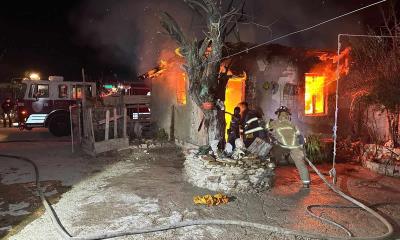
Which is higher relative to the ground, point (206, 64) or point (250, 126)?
point (206, 64)

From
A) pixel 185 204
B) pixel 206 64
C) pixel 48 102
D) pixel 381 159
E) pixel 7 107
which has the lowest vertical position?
pixel 185 204

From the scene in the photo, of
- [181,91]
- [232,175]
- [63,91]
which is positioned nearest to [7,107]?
[63,91]

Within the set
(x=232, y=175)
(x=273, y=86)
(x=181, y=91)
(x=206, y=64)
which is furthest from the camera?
(x=181, y=91)

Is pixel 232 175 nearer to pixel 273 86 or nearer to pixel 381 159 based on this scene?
pixel 381 159

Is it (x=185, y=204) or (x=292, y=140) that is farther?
(x=292, y=140)

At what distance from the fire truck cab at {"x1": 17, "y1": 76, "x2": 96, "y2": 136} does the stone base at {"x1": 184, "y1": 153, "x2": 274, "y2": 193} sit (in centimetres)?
1126

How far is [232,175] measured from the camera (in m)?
7.63

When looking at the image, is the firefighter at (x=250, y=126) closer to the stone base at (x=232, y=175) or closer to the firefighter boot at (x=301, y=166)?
the firefighter boot at (x=301, y=166)

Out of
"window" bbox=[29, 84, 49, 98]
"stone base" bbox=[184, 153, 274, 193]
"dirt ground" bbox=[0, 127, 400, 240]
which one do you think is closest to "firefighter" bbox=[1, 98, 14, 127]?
"window" bbox=[29, 84, 49, 98]

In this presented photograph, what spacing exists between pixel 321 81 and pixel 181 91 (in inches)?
209

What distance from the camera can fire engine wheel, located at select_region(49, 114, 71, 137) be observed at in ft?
56.5

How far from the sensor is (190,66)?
9016 mm

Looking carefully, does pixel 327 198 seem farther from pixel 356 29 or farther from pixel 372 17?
pixel 372 17

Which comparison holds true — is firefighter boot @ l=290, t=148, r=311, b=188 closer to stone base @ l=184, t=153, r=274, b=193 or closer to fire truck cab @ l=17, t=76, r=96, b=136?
stone base @ l=184, t=153, r=274, b=193
